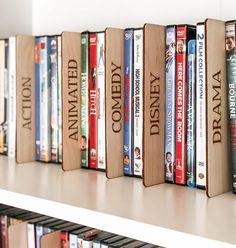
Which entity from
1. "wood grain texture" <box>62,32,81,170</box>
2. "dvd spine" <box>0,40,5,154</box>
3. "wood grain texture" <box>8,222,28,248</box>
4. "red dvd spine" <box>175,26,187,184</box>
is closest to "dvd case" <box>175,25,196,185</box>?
"red dvd spine" <box>175,26,187,184</box>

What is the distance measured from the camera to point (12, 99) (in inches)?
42.0

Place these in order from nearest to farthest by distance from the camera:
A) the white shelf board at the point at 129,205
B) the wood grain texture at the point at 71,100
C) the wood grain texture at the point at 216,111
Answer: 1. the white shelf board at the point at 129,205
2. the wood grain texture at the point at 216,111
3. the wood grain texture at the point at 71,100

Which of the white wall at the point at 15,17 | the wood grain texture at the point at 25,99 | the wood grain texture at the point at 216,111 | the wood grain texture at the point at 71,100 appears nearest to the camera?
the wood grain texture at the point at 216,111

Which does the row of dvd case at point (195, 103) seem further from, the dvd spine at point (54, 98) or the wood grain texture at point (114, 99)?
the dvd spine at point (54, 98)

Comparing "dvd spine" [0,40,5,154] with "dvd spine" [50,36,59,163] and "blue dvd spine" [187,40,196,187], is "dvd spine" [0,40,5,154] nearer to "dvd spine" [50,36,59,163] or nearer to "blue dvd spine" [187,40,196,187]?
"dvd spine" [50,36,59,163]

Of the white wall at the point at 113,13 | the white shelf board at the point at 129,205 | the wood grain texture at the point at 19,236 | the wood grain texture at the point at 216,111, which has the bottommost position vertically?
the wood grain texture at the point at 19,236

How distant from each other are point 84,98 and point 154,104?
0.19 meters

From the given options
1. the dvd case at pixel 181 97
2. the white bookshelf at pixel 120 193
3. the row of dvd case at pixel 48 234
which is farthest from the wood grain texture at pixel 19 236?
the dvd case at pixel 181 97

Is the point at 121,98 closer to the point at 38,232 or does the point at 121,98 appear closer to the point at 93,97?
the point at 93,97

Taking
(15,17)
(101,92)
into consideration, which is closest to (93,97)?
(101,92)

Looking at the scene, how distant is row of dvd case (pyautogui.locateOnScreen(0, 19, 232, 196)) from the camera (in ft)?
2.36

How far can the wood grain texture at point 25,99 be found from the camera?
102cm

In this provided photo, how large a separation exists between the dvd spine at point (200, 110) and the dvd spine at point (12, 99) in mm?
463

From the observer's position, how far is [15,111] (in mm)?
1051
